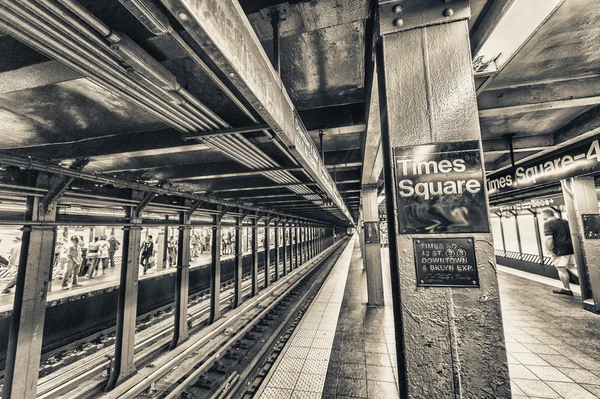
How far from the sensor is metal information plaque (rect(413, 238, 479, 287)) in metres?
1.47

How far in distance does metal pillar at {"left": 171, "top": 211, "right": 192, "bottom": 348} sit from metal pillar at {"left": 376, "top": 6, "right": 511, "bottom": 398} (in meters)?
4.64

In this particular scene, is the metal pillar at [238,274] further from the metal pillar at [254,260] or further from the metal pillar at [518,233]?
the metal pillar at [518,233]

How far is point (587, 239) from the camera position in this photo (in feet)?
18.8

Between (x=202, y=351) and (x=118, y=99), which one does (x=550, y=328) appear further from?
(x=118, y=99)

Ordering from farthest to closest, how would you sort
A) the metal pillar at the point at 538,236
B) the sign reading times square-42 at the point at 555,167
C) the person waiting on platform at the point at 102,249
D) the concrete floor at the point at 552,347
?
the person waiting on platform at the point at 102,249 → the metal pillar at the point at 538,236 → the sign reading times square-42 at the point at 555,167 → the concrete floor at the point at 552,347

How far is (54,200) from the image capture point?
123 inches

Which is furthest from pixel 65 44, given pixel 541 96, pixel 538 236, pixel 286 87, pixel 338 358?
pixel 538 236

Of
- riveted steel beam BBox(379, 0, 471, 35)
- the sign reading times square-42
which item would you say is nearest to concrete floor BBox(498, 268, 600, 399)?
the sign reading times square-42

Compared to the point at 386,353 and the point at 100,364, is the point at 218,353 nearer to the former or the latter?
the point at 100,364

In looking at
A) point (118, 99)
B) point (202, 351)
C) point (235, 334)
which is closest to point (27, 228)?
point (118, 99)

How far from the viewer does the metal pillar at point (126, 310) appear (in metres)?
4.02

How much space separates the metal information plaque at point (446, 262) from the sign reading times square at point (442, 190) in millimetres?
77

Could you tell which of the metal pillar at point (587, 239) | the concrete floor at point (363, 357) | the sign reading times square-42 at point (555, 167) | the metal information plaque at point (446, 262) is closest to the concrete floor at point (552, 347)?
the metal pillar at point (587, 239)

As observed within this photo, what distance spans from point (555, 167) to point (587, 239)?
221cm
